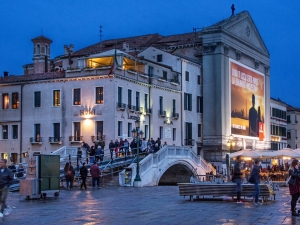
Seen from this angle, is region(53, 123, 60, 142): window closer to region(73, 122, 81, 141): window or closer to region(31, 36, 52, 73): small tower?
region(73, 122, 81, 141): window

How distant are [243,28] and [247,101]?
767 centimetres

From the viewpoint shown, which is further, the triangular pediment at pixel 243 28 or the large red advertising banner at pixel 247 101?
the large red advertising banner at pixel 247 101

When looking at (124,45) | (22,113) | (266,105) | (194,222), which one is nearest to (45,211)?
(194,222)

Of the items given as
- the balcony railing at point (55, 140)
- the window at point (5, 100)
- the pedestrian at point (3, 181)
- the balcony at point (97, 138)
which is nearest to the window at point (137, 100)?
the balcony at point (97, 138)

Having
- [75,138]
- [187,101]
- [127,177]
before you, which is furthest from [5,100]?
[127,177]

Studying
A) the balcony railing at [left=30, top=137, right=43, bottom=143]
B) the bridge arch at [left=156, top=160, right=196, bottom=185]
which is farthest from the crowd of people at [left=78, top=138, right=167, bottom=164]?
the balcony railing at [left=30, top=137, right=43, bottom=143]

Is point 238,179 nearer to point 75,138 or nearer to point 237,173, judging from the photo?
point 237,173

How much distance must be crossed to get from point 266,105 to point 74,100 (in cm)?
3065

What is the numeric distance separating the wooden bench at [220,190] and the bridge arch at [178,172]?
1797 cm

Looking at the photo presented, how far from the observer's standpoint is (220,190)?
20.4m

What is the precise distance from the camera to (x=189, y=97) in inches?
2108

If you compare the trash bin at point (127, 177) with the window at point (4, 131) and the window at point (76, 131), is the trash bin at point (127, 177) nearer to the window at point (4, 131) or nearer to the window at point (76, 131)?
the window at point (76, 131)

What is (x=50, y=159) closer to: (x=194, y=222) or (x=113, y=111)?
(x=194, y=222)

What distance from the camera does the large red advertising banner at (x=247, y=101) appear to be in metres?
58.6
